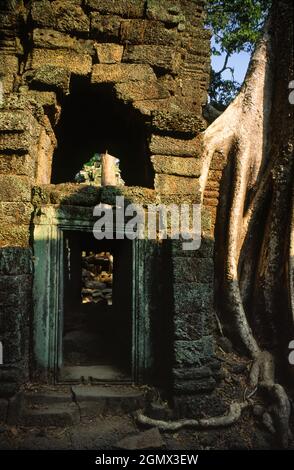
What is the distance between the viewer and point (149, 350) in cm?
369

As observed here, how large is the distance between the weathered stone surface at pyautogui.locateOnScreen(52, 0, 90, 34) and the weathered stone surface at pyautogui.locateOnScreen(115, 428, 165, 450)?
4.23 metres

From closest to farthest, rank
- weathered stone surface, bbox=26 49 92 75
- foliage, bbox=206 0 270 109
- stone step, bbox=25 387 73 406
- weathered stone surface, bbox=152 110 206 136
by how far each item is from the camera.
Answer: stone step, bbox=25 387 73 406
weathered stone surface, bbox=152 110 206 136
weathered stone surface, bbox=26 49 92 75
foliage, bbox=206 0 270 109

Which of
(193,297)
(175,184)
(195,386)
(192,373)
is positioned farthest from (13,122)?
(195,386)

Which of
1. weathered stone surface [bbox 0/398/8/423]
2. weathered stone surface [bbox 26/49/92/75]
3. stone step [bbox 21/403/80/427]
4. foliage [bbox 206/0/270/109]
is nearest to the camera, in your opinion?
weathered stone surface [bbox 0/398/8/423]

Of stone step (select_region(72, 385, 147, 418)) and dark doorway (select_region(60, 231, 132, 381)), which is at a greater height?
dark doorway (select_region(60, 231, 132, 381))

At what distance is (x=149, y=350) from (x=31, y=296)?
1293 mm

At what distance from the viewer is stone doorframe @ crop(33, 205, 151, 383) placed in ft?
11.5

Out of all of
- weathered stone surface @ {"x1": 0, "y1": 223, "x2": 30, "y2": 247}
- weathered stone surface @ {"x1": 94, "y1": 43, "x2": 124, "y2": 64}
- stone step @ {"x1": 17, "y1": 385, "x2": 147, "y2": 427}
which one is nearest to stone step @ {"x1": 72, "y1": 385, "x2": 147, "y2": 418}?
stone step @ {"x1": 17, "y1": 385, "x2": 147, "y2": 427}

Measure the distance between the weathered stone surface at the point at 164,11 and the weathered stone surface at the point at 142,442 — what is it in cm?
441

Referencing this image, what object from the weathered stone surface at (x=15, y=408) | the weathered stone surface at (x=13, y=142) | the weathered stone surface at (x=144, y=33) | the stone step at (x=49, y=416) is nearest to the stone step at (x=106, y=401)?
the stone step at (x=49, y=416)

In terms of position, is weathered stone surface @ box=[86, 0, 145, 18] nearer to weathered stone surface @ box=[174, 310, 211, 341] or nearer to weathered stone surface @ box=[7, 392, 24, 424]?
weathered stone surface @ box=[174, 310, 211, 341]

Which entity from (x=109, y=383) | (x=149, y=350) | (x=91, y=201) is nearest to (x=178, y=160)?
(x=91, y=201)

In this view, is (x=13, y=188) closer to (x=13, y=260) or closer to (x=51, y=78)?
(x=13, y=260)

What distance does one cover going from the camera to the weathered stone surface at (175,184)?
3830mm
